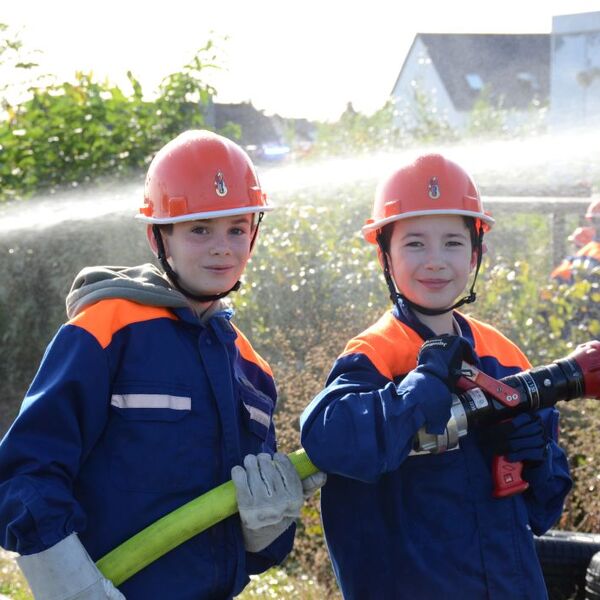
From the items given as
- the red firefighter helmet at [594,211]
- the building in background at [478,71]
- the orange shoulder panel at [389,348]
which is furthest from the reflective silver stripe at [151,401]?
the building in background at [478,71]

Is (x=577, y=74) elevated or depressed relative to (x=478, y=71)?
depressed

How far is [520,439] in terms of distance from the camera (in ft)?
8.23

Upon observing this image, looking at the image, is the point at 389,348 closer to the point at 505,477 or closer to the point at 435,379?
the point at 435,379

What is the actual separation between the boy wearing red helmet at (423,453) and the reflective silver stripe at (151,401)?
28 centimetres

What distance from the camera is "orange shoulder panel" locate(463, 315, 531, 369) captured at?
272 centimetres

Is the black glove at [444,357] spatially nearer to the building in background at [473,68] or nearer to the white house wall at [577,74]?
the white house wall at [577,74]

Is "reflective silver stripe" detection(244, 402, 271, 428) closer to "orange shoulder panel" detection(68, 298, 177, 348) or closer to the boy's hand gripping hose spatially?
"orange shoulder panel" detection(68, 298, 177, 348)

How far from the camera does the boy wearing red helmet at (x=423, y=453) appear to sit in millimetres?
2309

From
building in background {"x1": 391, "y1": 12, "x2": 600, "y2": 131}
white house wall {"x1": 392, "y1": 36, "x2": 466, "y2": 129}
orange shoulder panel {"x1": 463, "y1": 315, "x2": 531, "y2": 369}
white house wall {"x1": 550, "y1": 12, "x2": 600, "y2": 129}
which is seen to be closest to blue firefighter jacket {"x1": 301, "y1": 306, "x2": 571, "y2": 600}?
orange shoulder panel {"x1": 463, "y1": 315, "x2": 531, "y2": 369}

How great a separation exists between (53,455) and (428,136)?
1046 cm

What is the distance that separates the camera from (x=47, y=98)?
725 cm

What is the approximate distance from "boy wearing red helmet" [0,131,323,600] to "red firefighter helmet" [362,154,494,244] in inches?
13.2

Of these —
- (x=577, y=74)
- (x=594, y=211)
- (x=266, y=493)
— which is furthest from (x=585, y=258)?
(x=577, y=74)

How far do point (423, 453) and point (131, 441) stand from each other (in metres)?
0.67
